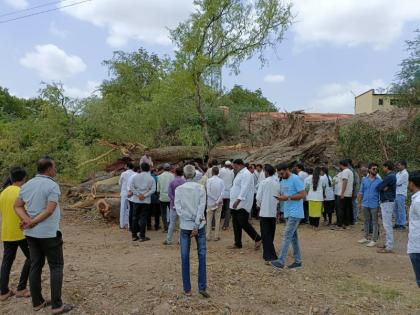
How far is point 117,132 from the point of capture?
17.6 meters

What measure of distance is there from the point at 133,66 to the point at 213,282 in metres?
22.7

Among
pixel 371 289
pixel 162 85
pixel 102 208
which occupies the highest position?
pixel 162 85

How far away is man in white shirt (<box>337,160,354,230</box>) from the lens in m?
11.2

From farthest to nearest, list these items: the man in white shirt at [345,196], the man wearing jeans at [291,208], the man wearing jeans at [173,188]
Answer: the man in white shirt at [345,196], the man wearing jeans at [173,188], the man wearing jeans at [291,208]

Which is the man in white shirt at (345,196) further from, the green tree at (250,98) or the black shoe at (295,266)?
the green tree at (250,98)

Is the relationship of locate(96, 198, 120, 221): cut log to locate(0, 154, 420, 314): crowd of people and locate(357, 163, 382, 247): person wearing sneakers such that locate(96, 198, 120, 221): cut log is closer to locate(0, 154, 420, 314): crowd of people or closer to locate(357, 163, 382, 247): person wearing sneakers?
locate(0, 154, 420, 314): crowd of people

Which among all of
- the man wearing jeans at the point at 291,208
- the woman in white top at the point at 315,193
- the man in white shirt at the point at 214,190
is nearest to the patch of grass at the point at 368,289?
the man wearing jeans at the point at 291,208

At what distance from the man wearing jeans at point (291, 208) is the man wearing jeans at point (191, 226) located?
190 centimetres

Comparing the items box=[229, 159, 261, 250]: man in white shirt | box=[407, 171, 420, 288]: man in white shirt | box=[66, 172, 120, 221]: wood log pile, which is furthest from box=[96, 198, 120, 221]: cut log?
box=[407, 171, 420, 288]: man in white shirt

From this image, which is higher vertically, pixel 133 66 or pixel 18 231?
pixel 133 66

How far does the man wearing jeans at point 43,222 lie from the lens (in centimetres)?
507

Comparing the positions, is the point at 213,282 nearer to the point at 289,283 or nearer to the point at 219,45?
the point at 289,283

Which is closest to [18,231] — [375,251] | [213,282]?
[213,282]

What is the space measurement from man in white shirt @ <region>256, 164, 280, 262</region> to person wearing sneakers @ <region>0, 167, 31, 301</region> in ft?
13.0
